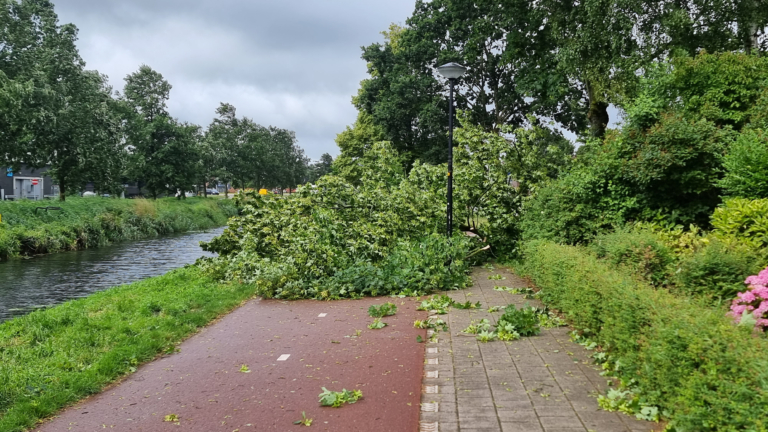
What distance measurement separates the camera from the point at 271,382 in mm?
5289

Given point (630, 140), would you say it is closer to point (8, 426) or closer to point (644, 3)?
point (644, 3)

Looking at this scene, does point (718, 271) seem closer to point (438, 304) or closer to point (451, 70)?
point (438, 304)

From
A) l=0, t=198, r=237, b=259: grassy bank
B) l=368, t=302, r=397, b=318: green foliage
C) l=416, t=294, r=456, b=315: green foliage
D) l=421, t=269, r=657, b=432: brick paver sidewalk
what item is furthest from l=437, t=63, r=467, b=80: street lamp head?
l=0, t=198, r=237, b=259: grassy bank

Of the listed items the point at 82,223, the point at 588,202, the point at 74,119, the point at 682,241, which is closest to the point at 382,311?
the point at 682,241

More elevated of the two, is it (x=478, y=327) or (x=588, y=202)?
(x=588, y=202)

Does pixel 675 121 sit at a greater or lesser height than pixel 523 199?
greater

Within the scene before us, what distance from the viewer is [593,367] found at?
506 cm

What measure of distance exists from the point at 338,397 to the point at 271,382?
972 mm

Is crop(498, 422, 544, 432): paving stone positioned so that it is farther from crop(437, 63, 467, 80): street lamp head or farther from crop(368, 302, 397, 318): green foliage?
crop(437, 63, 467, 80): street lamp head

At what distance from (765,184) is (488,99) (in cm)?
2513

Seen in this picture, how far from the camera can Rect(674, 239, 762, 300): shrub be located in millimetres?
5121

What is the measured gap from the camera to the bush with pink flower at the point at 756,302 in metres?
4.23

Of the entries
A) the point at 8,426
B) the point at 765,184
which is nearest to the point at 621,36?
the point at 765,184

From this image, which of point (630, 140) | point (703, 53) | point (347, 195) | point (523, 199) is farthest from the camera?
point (523, 199)
